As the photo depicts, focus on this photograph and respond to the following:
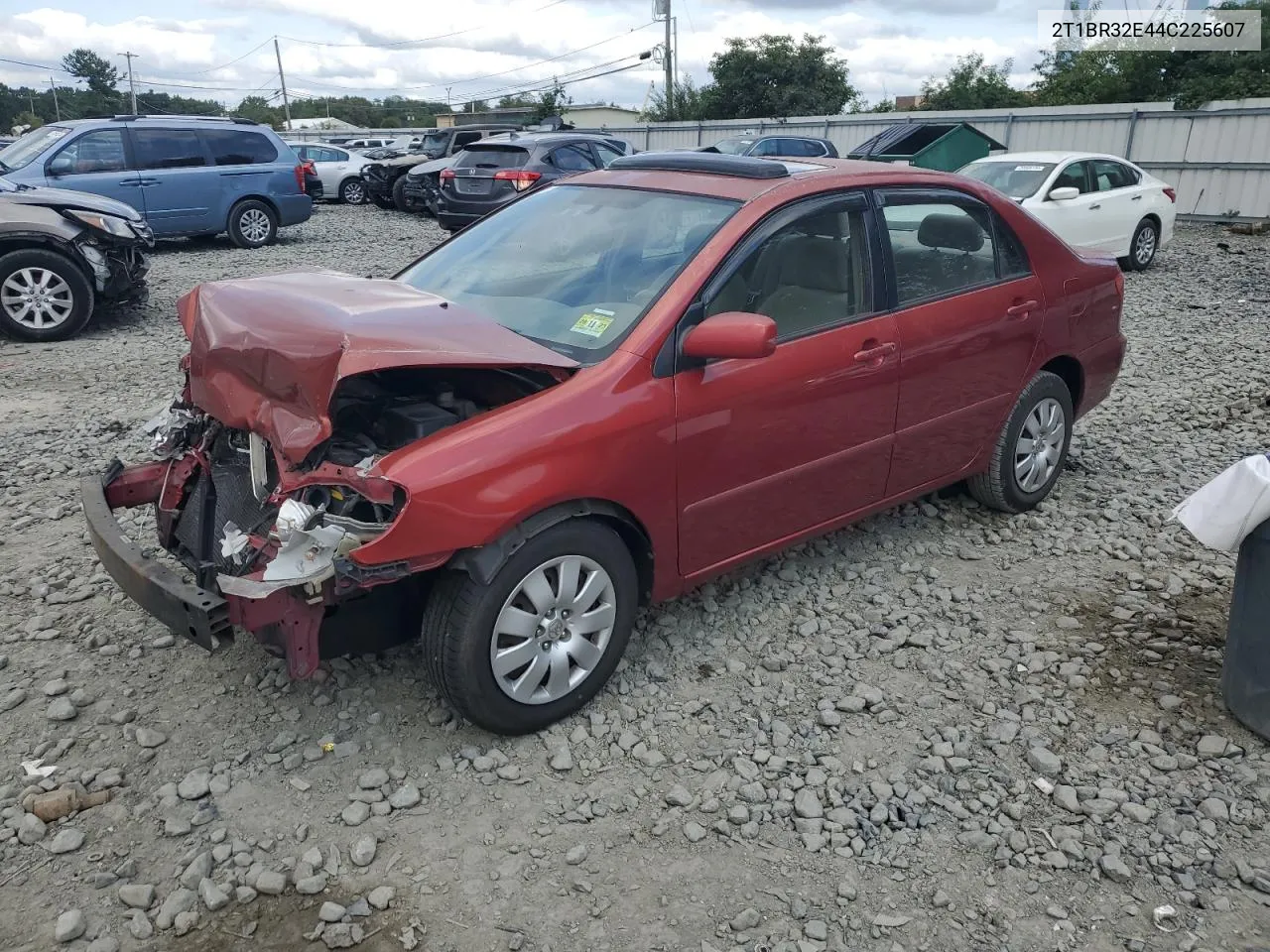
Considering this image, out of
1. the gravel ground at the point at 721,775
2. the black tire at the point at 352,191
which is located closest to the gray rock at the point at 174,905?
the gravel ground at the point at 721,775

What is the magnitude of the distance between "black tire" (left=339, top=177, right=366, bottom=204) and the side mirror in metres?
20.0

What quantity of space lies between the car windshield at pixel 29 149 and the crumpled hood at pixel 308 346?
33.7 feet

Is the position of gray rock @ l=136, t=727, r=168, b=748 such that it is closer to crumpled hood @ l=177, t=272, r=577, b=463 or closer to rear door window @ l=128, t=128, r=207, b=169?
crumpled hood @ l=177, t=272, r=577, b=463

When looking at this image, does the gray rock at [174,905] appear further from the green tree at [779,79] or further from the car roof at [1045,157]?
the green tree at [779,79]

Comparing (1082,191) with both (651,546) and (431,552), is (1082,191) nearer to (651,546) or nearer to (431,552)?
(651,546)

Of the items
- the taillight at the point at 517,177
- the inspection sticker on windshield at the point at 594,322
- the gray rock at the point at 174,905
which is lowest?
the gray rock at the point at 174,905

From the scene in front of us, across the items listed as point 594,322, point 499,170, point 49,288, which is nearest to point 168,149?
point 499,170

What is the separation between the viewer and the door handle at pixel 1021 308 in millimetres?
4457

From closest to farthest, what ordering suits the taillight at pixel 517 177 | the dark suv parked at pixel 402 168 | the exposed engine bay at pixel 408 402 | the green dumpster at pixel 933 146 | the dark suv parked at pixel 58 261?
the exposed engine bay at pixel 408 402 → the dark suv parked at pixel 58 261 → the taillight at pixel 517 177 → the green dumpster at pixel 933 146 → the dark suv parked at pixel 402 168

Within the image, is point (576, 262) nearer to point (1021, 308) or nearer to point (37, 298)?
point (1021, 308)

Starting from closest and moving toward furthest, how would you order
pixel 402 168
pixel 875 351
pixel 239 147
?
pixel 875 351, pixel 239 147, pixel 402 168

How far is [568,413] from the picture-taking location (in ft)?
10.1

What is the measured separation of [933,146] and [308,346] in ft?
49.6

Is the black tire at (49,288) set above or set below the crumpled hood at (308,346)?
below
